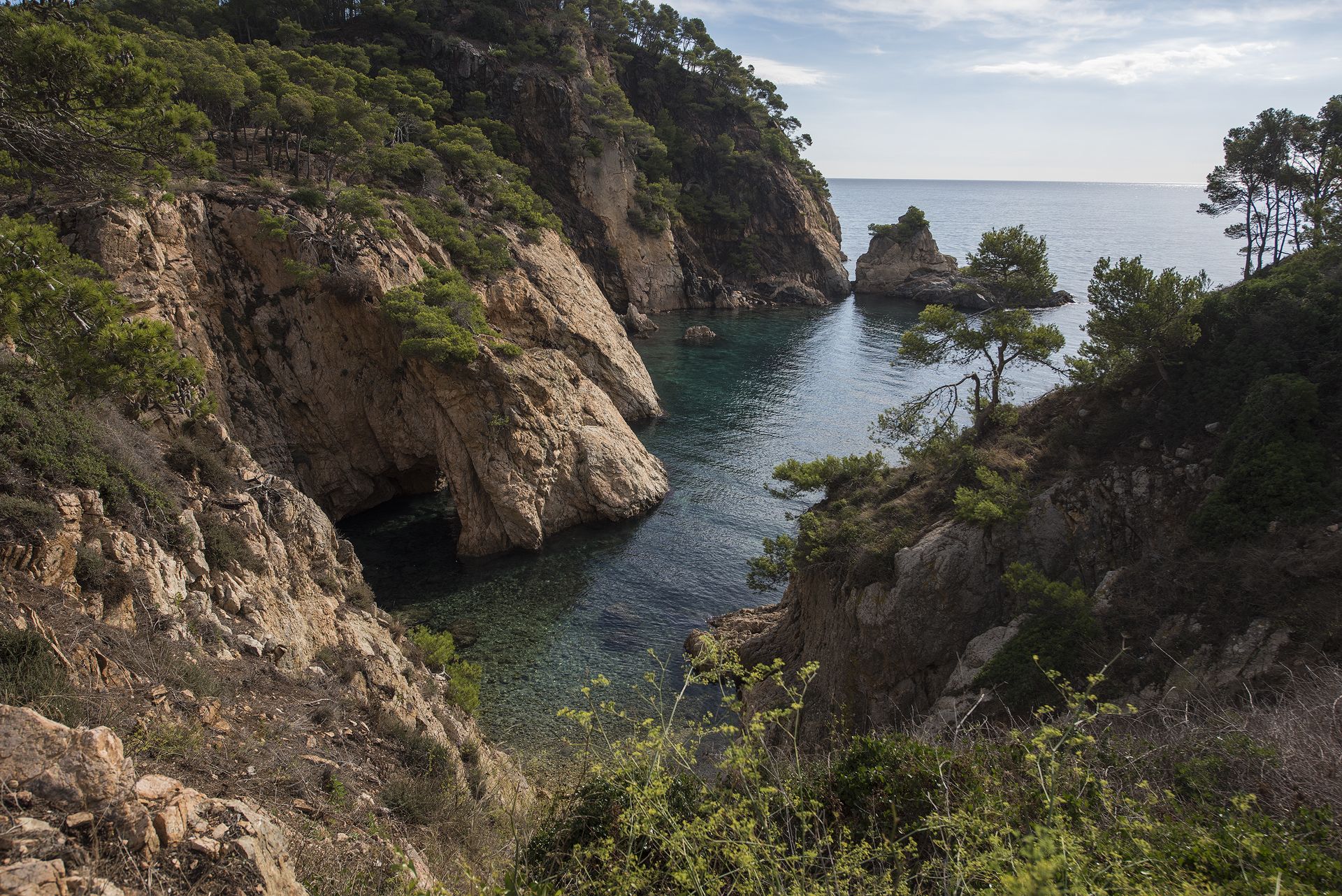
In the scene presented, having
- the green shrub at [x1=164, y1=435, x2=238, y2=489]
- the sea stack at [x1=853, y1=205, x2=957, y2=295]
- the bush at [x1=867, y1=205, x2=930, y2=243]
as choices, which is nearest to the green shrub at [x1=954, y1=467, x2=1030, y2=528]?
the green shrub at [x1=164, y1=435, x2=238, y2=489]

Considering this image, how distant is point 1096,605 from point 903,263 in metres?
80.4

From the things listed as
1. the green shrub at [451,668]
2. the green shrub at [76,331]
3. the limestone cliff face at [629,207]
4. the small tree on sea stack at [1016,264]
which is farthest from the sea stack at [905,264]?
the green shrub at [76,331]

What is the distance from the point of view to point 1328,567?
12.3m

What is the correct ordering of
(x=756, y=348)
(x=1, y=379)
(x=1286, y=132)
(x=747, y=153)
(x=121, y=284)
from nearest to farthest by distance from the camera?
(x=1, y=379) < (x=121, y=284) < (x=1286, y=132) < (x=756, y=348) < (x=747, y=153)

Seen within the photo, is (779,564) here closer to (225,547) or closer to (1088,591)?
(1088,591)

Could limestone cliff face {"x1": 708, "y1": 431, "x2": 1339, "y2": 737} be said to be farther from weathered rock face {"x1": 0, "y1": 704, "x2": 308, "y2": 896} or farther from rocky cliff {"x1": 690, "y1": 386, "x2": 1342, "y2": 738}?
weathered rock face {"x1": 0, "y1": 704, "x2": 308, "y2": 896}

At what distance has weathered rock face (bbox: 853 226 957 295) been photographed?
87.8 m

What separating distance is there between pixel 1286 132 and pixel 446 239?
3822 cm

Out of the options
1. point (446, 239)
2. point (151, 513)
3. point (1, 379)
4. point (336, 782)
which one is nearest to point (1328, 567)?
point (336, 782)

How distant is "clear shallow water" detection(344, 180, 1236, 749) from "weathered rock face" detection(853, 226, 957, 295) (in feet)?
93.7

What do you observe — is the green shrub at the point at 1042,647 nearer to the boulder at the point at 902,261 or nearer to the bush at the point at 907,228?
the boulder at the point at 902,261

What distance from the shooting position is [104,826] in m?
5.96

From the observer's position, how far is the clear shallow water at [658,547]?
22.3 meters

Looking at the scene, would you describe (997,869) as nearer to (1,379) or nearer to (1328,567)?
(1328,567)
